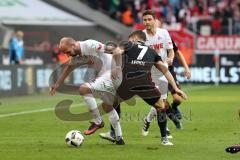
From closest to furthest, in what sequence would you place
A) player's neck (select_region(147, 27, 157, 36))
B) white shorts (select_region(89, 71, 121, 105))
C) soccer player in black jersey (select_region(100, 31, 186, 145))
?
1. soccer player in black jersey (select_region(100, 31, 186, 145))
2. white shorts (select_region(89, 71, 121, 105))
3. player's neck (select_region(147, 27, 157, 36))

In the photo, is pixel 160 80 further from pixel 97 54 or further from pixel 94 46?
pixel 94 46

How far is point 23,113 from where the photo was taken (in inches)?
896

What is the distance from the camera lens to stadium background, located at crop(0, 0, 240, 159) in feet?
121

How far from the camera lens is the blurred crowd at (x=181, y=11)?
4484cm

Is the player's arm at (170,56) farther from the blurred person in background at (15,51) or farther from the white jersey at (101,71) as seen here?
the blurred person in background at (15,51)

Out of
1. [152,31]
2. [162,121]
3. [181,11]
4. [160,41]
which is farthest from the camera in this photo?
[181,11]

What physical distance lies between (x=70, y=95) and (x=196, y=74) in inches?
382

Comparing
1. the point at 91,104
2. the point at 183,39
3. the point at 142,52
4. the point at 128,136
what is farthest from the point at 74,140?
the point at 183,39

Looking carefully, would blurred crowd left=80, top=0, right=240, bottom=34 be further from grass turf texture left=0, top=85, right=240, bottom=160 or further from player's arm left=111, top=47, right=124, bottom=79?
player's arm left=111, top=47, right=124, bottom=79

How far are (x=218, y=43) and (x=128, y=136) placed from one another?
27.4m

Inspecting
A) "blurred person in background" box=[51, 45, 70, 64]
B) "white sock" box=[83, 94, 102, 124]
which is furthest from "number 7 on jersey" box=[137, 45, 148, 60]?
"blurred person in background" box=[51, 45, 70, 64]

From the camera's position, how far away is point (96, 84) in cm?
1457

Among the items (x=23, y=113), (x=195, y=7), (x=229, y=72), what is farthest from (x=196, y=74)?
(x=23, y=113)

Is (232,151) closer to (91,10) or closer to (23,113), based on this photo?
(23,113)
